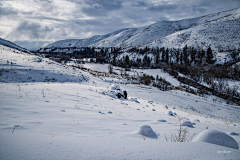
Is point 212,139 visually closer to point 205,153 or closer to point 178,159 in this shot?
point 205,153

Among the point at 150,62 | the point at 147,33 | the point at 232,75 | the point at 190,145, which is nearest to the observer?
the point at 190,145

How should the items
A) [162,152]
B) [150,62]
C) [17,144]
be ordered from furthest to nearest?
[150,62], [162,152], [17,144]

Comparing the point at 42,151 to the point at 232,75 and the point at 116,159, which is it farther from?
the point at 232,75

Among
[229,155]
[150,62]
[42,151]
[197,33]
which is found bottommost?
[229,155]

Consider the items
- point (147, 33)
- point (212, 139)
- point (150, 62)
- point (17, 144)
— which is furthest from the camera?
point (147, 33)

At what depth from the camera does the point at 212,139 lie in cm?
270

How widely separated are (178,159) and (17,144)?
2.60 m

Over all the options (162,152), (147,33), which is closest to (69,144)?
(162,152)

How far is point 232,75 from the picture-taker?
52312mm

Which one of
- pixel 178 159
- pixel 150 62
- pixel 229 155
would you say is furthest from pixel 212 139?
pixel 150 62

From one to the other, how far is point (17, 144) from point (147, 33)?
209m

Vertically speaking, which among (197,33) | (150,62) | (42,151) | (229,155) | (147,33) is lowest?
(229,155)

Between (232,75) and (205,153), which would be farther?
(232,75)

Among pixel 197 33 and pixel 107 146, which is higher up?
pixel 197 33
